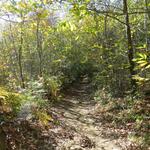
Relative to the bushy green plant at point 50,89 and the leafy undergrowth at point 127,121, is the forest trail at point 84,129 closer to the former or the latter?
the leafy undergrowth at point 127,121

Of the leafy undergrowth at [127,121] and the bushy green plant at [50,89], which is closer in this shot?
the leafy undergrowth at [127,121]

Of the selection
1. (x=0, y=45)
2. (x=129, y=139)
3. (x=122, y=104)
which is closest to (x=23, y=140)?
(x=129, y=139)

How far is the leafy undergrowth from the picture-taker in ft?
25.0

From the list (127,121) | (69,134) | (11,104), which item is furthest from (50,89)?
(11,104)

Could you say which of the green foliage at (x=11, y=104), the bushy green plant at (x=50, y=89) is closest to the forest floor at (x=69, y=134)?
the green foliage at (x=11, y=104)

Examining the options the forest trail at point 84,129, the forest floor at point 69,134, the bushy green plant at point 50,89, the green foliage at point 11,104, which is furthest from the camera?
the bushy green plant at point 50,89

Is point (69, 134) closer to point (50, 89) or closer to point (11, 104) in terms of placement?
point (11, 104)

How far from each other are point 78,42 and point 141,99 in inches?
695

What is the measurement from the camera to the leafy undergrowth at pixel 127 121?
761 cm

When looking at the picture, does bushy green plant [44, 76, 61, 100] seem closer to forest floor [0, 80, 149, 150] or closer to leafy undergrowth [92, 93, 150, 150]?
leafy undergrowth [92, 93, 150, 150]

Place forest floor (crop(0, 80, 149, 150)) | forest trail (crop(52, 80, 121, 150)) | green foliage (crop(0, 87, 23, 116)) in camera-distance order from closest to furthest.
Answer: forest floor (crop(0, 80, 149, 150)) → green foliage (crop(0, 87, 23, 116)) → forest trail (crop(52, 80, 121, 150))

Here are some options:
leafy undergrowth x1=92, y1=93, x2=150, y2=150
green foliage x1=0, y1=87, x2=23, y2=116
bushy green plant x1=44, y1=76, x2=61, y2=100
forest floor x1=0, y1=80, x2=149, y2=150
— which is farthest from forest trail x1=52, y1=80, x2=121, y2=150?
green foliage x1=0, y1=87, x2=23, y2=116

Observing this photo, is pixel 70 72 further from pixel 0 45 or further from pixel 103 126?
pixel 103 126

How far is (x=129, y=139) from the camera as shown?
7.89 meters
